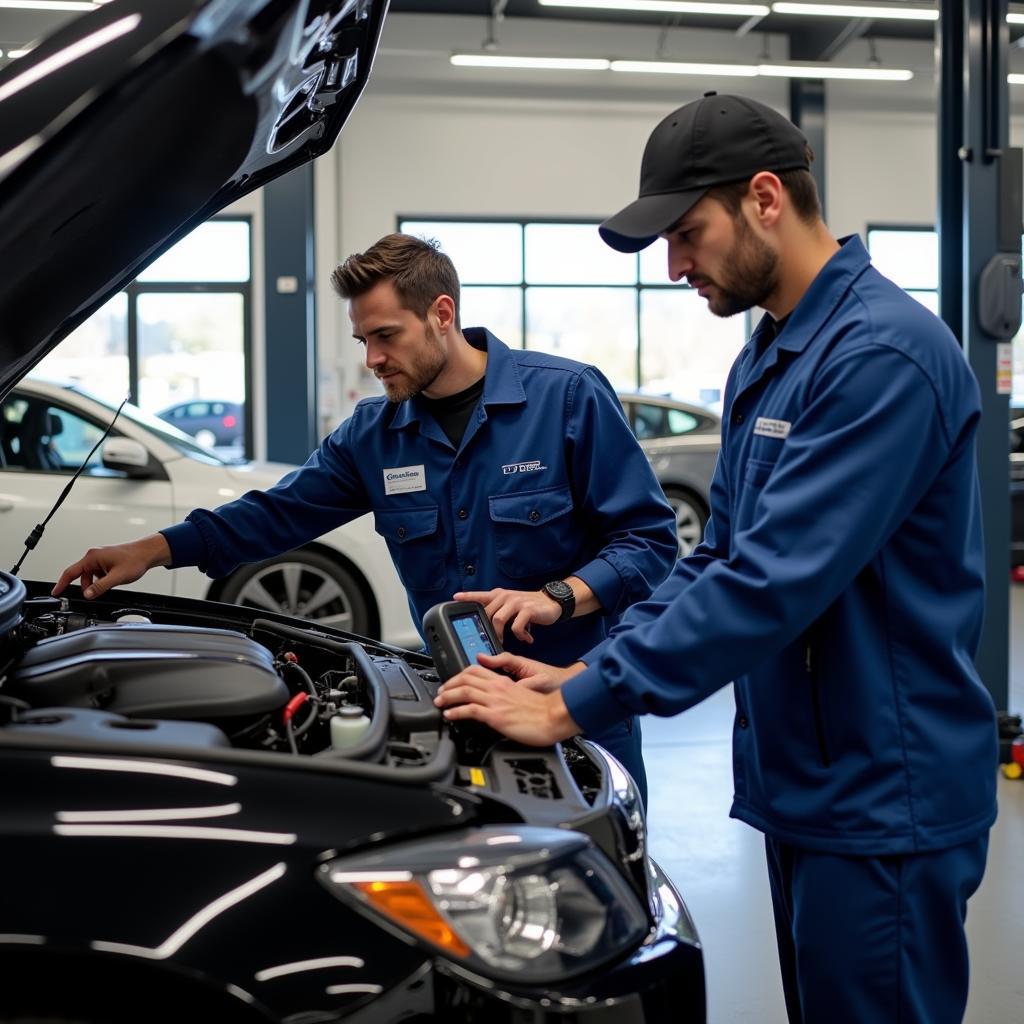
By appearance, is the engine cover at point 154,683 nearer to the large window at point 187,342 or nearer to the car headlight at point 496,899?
the car headlight at point 496,899

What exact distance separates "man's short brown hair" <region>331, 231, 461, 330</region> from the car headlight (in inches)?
45.8

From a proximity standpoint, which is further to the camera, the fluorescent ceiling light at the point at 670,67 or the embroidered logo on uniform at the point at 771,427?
the fluorescent ceiling light at the point at 670,67

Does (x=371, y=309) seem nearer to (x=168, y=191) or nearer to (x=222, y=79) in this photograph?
(x=168, y=191)

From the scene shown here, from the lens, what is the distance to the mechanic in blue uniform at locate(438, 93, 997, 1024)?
1270mm

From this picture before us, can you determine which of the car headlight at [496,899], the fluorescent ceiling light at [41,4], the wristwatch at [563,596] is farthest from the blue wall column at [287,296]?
the car headlight at [496,899]

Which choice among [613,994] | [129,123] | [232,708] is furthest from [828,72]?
[613,994]

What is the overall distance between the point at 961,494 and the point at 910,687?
0.77 feet

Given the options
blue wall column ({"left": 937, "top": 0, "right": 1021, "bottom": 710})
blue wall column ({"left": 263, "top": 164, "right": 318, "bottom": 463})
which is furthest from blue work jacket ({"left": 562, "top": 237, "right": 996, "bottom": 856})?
blue wall column ({"left": 263, "top": 164, "right": 318, "bottom": 463})

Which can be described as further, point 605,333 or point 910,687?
point 605,333

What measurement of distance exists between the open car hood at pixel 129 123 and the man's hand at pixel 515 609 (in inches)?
28.7

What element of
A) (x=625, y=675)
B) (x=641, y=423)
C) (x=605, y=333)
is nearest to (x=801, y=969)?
(x=625, y=675)

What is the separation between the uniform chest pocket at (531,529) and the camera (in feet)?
6.89

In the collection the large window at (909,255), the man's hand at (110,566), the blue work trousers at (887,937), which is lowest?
the blue work trousers at (887,937)

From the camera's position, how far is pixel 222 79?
129 cm
